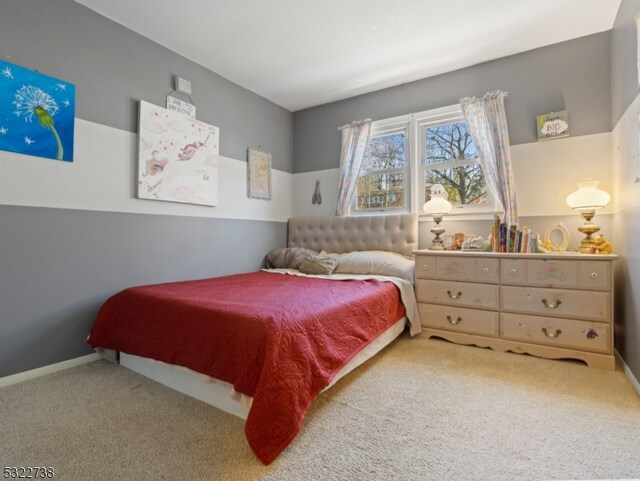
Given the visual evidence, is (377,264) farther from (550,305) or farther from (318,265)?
(550,305)

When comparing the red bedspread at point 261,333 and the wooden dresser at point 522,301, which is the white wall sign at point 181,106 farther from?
the wooden dresser at point 522,301

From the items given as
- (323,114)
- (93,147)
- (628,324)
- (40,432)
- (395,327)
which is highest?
(323,114)

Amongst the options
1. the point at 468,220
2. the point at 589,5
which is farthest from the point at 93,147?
the point at 589,5

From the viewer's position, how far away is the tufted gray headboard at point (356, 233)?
10.9 feet

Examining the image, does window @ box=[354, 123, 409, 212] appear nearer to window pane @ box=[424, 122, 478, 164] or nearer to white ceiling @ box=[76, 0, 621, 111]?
window pane @ box=[424, 122, 478, 164]

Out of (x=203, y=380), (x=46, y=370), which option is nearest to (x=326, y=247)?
(x=203, y=380)

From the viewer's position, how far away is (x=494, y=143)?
2.92 m

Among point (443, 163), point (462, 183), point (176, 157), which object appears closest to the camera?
point (176, 157)

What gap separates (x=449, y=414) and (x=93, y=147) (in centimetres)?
294

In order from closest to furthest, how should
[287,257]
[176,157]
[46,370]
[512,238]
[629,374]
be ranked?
1. [629,374]
2. [46,370]
3. [512,238]
4. [176,157]
5. [287,257]

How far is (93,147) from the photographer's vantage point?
2318mm

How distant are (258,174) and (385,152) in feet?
5.06

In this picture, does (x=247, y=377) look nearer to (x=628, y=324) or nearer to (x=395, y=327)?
(x=395, y=327)

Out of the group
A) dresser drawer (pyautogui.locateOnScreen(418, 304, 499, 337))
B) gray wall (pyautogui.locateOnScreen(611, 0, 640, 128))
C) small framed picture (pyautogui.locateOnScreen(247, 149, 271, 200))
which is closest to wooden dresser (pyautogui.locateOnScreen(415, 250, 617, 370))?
dresser drawer (pyautogui.locateOnScreen(418, 304, 499, 337))
